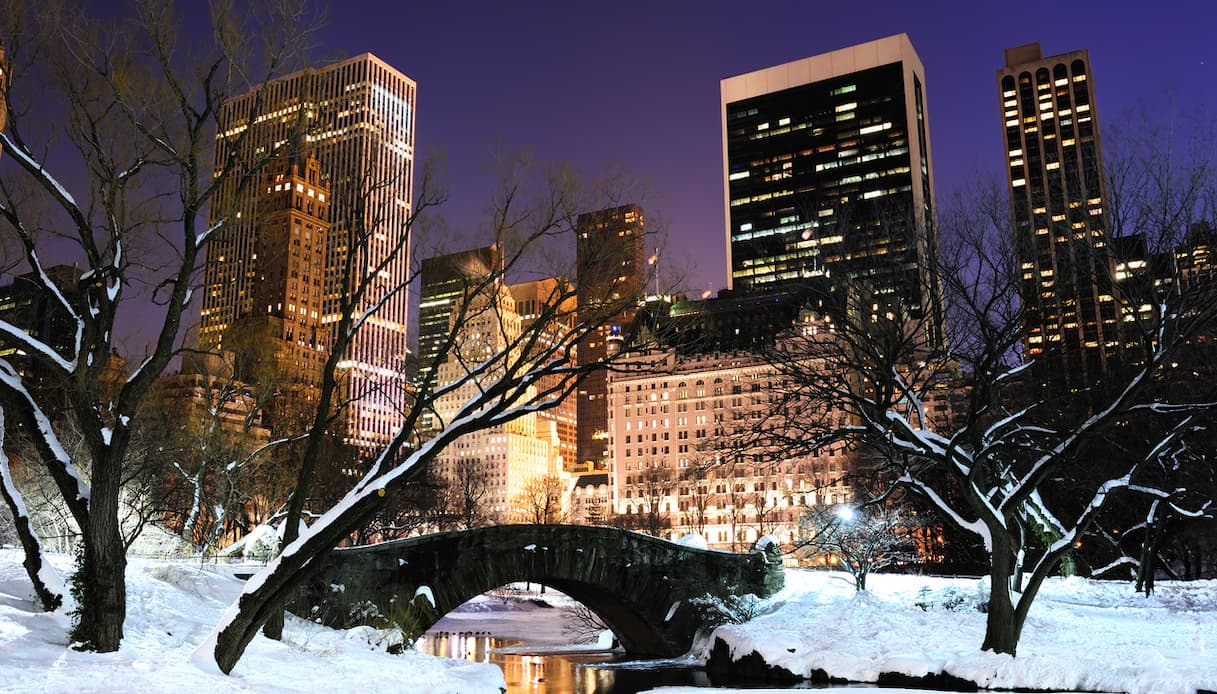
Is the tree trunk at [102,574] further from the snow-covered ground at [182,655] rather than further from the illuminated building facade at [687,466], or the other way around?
the illuminated building facade at [687,466]

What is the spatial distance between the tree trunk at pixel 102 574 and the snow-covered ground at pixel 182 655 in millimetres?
339

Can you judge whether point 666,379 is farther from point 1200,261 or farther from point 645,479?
point 1200,261

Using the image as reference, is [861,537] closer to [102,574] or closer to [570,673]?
[570,673]

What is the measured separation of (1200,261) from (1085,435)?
5.07 metres

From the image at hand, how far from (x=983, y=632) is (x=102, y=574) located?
23.4 meters

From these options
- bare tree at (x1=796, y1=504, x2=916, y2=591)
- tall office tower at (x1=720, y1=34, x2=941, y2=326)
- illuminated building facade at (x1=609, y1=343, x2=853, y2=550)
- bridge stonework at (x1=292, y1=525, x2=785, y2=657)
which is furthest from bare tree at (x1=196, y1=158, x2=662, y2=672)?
tall office tower at (x1=720, y1=34, x2=941, y2=326)

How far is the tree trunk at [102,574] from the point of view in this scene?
13672 millimetres

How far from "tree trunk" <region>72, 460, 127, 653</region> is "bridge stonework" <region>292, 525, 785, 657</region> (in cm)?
870

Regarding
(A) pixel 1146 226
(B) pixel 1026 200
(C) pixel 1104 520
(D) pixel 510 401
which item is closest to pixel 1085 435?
(A) pixel 1146 226

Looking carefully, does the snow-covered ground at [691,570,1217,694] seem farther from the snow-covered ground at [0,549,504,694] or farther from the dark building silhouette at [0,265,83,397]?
the dark building silhouette at [0,265,83,397]

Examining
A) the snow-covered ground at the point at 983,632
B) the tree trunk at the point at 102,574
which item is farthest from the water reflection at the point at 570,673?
the tree trunk at the point at 102,574

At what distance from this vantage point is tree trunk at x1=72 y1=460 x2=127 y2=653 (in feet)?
44.9

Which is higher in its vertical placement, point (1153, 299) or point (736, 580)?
point (1153, 299)

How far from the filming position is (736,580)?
35969mm
